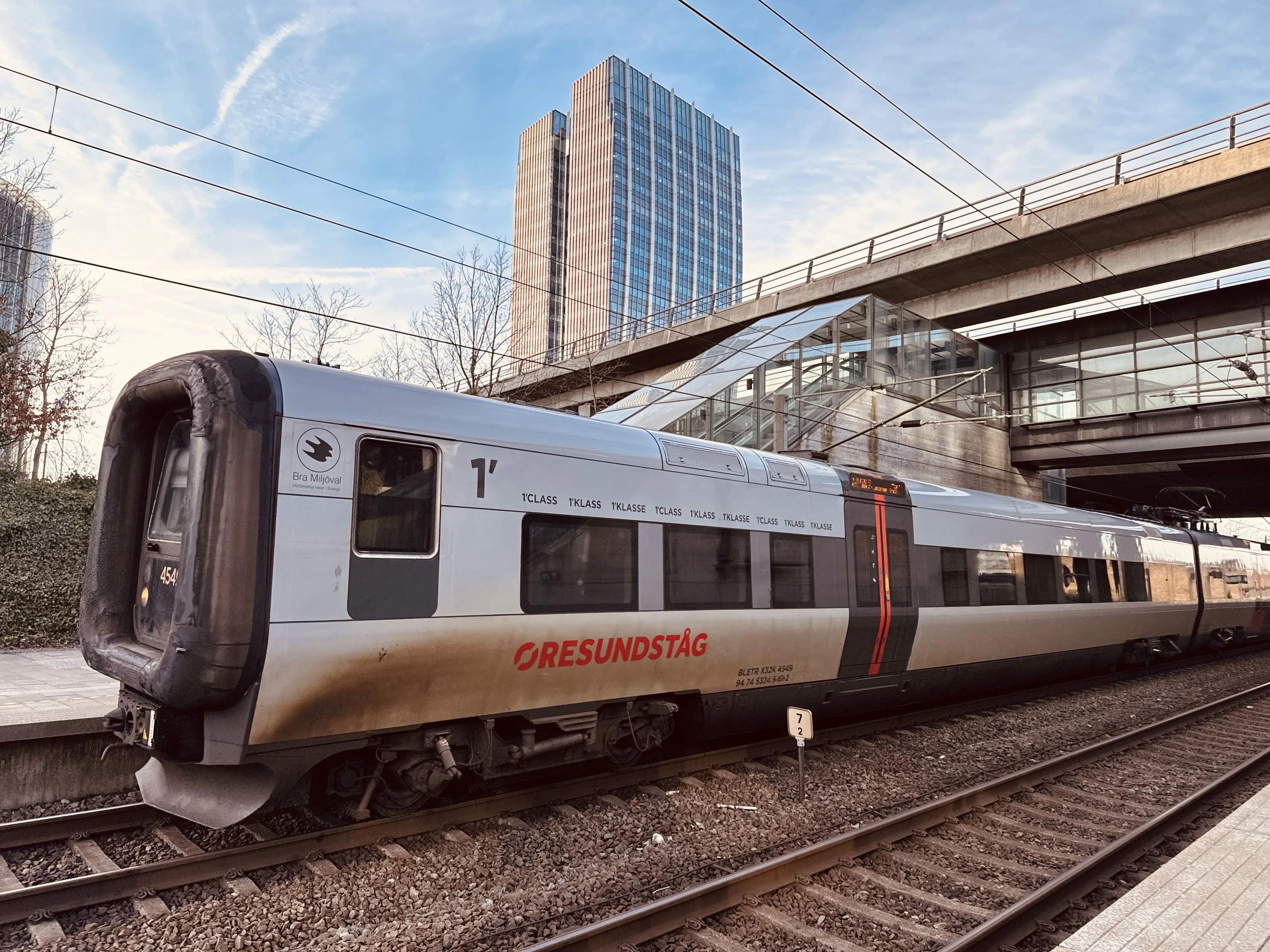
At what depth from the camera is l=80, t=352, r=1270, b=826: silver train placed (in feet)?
16.1

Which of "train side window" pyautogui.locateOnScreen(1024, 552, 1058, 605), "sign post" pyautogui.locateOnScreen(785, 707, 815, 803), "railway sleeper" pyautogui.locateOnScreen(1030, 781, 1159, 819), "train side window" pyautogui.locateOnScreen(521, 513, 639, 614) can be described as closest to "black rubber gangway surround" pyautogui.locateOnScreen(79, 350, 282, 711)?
"train side window" pyautogui.locateOnScreen(521, 513, 639, 614)

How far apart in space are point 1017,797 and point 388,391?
22.6 feet

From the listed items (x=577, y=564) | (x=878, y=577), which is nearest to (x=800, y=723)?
(x=577, y=564)

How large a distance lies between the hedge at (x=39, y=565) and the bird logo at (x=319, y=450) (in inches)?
362

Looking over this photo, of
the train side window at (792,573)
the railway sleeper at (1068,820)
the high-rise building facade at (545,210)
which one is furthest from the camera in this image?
the high-rise building facade at (545,210)

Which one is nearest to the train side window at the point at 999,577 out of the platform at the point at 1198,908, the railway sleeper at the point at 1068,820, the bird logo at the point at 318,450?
the railway sleeper at the point at 1068,820

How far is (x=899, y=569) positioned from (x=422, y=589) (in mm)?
6689

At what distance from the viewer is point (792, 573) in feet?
28.4

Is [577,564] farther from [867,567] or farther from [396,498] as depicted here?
[867,567]

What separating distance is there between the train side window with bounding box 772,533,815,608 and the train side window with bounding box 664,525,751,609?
47cm

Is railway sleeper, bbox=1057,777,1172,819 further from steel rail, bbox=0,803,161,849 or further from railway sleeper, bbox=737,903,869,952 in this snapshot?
steel rail, bbox=0,803,161,849

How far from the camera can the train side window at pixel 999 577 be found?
1162 centimetres

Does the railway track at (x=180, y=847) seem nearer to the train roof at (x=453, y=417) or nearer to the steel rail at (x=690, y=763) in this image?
the steel rail at (x=690, y=763)

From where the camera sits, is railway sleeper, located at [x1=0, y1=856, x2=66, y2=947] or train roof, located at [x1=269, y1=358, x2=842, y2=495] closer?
railway sleeper, located at [x1=0, y1=856, x2=66, y2=947]
